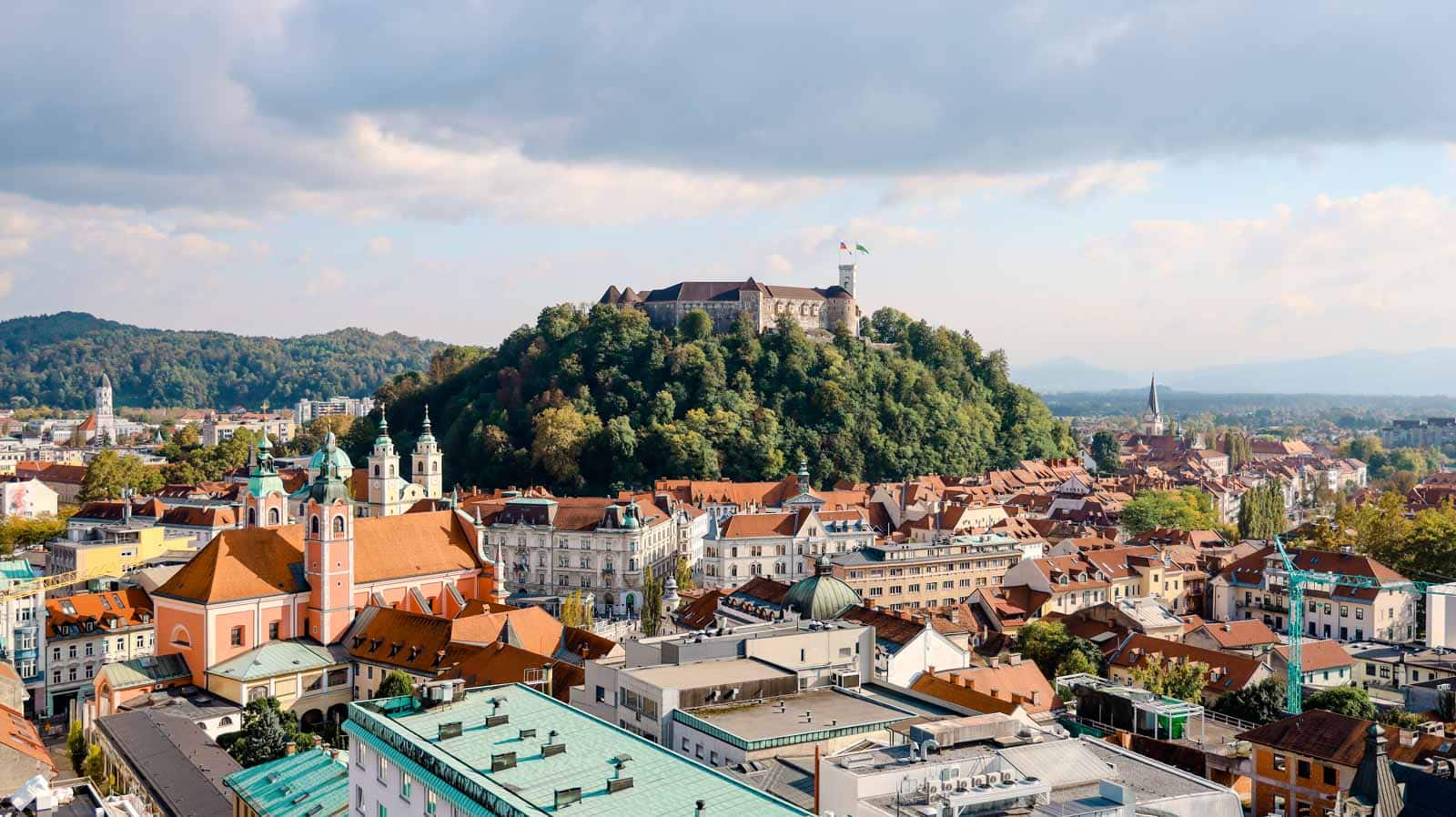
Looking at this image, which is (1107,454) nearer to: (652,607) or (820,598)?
(652,607)

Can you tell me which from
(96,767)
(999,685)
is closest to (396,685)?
(96,767)

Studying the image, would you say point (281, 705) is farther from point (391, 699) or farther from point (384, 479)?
point (384, 479)

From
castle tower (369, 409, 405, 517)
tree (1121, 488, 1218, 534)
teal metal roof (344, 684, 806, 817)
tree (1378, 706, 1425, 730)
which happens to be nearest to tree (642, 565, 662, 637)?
castle tower (369, 409, 405, 517)

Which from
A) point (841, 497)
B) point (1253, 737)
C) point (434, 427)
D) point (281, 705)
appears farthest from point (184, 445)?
point (1253, 737)

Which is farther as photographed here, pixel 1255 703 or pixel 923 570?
pixel 923 570

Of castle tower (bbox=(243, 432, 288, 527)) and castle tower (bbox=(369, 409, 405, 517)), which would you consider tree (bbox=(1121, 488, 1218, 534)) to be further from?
castle tower (bbox=(243, 432, 288, 527))

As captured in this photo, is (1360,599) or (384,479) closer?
(1360,599)
